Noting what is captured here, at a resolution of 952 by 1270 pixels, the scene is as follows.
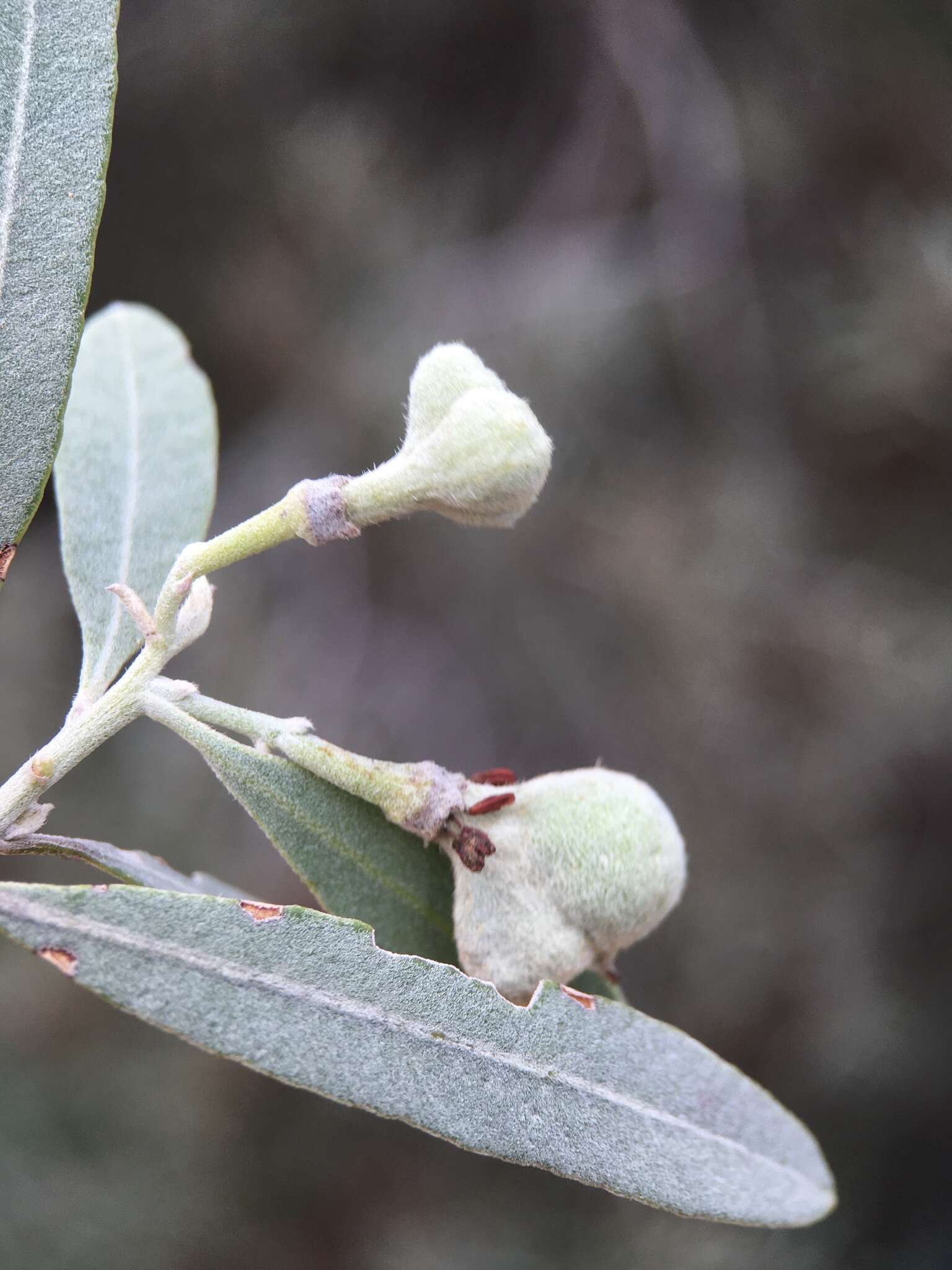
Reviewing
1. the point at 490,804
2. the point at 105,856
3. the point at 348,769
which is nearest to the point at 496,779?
the point at 490,804

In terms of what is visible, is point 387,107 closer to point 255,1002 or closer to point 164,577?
point 164,577

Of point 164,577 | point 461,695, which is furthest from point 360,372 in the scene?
point 164,577

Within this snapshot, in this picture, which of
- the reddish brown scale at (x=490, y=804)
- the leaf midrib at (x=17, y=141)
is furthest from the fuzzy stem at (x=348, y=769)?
the leaf midrib at (x=17, y=141)

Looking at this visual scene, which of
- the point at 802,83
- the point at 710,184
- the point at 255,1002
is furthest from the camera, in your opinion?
the point at 710,184

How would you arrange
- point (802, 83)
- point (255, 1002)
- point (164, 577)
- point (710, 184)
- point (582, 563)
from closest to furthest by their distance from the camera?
point (255, 1002), point (164, 577), point (802, 83), point (710, 184), point (582, 563)

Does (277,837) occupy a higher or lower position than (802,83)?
lower

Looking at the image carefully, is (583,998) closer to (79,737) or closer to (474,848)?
(474,848)

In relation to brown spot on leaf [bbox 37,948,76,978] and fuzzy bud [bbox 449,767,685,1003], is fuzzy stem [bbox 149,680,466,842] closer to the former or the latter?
fuzzy bud [bbox 449,767,685,1003]

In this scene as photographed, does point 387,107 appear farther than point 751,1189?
Yes
